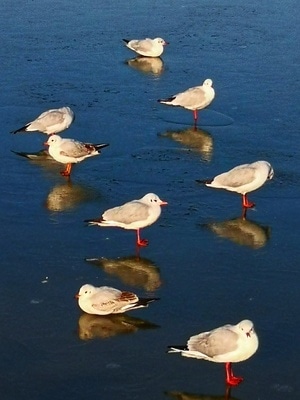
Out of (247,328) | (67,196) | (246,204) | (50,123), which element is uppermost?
(247,328)

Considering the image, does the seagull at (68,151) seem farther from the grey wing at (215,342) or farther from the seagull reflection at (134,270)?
the grey wing at (215,342)

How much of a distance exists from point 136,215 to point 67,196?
1522 mm

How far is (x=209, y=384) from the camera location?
21.2 ft

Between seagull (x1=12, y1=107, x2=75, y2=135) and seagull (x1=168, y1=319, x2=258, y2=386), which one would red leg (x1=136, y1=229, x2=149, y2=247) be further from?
seagull (x1=12, y1=107, x2=75, y2=135)

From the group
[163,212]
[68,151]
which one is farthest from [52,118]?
[163,212]

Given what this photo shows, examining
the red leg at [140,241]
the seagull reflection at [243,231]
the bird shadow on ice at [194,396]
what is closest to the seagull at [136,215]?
the red leg at [140,241]

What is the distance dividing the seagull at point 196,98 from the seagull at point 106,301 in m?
5.17

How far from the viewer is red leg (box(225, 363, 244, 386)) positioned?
639cm

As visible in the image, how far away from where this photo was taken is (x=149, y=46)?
15102 millimetres

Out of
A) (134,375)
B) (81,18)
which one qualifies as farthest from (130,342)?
(81,18)

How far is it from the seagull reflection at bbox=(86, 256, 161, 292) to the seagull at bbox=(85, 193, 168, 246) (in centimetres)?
31

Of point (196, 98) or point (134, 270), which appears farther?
point (196, 98)

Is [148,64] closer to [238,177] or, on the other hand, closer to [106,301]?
[238,177]

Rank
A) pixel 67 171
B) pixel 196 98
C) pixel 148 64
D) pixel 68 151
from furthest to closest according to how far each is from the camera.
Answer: pixel 148 64 < pixel 196 98 < pixel 67 171 < pixel 68 151
